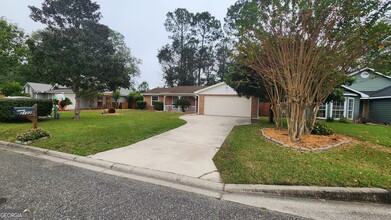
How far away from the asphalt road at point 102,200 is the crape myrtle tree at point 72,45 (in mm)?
8918

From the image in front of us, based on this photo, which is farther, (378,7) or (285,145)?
(285,145)

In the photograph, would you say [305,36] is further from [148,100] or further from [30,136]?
[148,100]

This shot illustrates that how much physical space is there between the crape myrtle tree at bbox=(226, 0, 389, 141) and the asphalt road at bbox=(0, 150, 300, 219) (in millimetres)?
4911

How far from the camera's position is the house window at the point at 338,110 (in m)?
15.4

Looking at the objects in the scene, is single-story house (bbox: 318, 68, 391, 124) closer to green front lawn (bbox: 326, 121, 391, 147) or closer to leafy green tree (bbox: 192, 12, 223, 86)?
green front lawn (bbox: 326, 121, 391, 147)

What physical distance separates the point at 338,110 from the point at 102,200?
737 inches

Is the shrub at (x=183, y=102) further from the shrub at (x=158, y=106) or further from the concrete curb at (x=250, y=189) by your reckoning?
the concrete curb at (x=250, y=189)

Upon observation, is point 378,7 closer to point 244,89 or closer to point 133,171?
point 244,89

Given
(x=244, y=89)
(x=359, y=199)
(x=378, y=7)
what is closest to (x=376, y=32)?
(x=378, y=7)

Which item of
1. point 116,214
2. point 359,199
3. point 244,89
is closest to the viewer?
point 116,214

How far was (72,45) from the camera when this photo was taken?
34.7ft

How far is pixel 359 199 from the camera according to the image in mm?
2988

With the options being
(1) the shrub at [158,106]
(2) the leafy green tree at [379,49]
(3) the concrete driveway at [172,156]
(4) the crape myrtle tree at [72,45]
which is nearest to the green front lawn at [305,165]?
(3) the concrete driveway at [172,156]

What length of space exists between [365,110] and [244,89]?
13.1 metres
